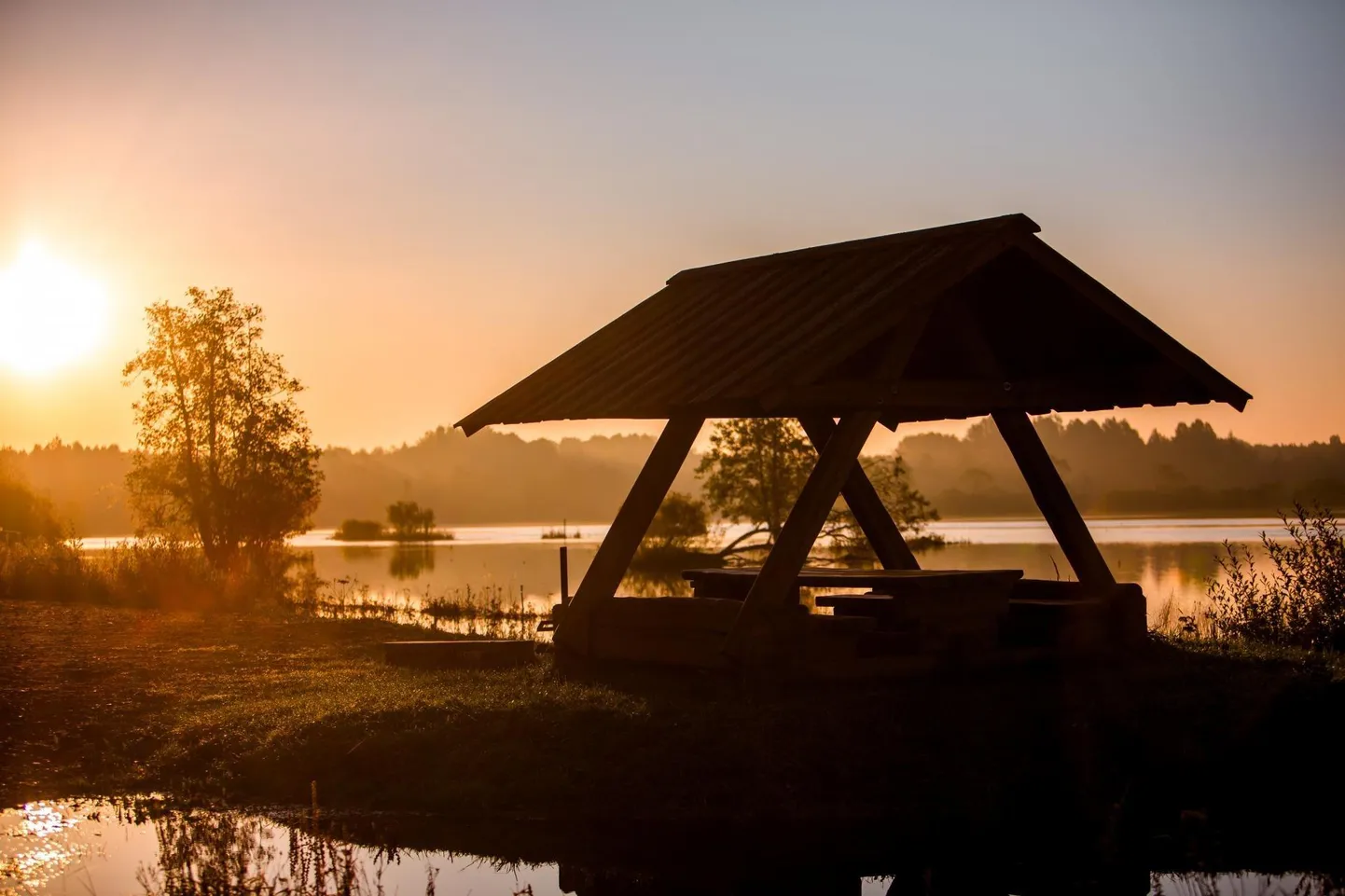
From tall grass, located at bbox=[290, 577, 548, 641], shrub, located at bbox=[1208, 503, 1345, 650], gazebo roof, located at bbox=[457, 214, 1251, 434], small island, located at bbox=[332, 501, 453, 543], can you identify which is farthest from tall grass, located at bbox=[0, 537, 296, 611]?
small island, located at bbox=[332, 501, 453, 543]

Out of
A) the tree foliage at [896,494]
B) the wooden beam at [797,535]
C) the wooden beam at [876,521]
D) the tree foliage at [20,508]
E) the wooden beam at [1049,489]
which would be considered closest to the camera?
the wooden beam at [797,535]

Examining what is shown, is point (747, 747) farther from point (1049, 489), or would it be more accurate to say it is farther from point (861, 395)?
point (1049, 489)

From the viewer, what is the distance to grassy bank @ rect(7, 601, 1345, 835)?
934cm

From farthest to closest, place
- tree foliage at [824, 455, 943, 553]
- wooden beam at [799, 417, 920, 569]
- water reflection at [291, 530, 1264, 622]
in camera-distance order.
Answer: tree foliage at [824, 455, 943, 553], water reflection at [291, 530, 1264, 622], wooden beam at [799, 417, 920, 569]

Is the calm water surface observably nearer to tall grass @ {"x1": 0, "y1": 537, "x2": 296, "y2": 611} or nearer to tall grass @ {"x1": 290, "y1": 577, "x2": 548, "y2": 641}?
tall grass @ {"x1": 290, "y1": 577, "x2": 548, "y2": 641}

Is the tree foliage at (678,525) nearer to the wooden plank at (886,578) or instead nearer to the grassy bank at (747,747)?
the wooden plank at (886,578)

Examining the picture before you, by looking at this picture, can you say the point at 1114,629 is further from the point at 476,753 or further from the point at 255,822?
the point at 255,822

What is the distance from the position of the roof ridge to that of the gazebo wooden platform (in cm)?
2

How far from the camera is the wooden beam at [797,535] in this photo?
1072 centimetres

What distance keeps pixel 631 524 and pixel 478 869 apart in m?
4.64

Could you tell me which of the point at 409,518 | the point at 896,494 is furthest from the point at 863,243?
→ the point at 409,518

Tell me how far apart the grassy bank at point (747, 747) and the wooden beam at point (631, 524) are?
0.73 metres

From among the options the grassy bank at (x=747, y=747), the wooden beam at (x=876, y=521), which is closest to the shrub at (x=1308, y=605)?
the grassy bank at (x=747, y=747)

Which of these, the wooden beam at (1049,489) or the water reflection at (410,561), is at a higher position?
the wooden beam at (1049,489)
